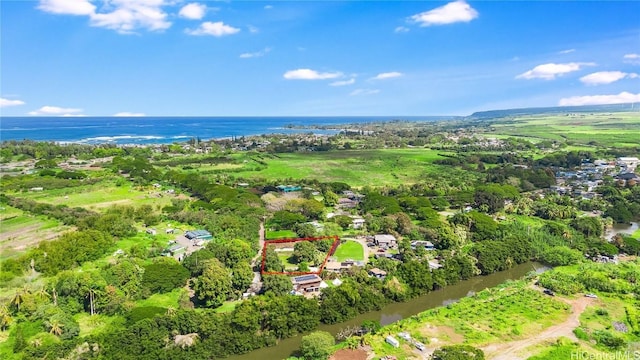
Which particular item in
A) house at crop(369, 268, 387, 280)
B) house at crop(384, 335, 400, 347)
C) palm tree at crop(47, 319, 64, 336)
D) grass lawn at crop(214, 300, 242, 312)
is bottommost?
house at crop(384, 335, 400, 347)

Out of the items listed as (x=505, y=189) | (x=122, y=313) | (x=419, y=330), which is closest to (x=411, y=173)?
(x=505, y=189)

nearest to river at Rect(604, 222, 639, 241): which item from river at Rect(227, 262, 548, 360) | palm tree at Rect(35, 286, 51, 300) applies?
river at Rect(227, 262, 548, 360)

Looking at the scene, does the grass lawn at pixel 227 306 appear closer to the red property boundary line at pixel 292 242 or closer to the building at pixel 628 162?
the red property boundary line at pixel 292 242

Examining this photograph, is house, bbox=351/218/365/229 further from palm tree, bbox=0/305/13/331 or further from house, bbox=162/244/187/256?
palm tree, bbox=0/305/13/331

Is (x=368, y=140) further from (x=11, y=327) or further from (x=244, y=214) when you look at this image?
(x=11, y=327)

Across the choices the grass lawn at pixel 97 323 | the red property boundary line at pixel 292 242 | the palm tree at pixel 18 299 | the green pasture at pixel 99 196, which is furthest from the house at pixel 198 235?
the palm tree at pixel 18 299

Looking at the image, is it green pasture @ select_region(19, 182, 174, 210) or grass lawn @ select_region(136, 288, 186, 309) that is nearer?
grass lawn @ select_region(136, 288, 186, 309)
